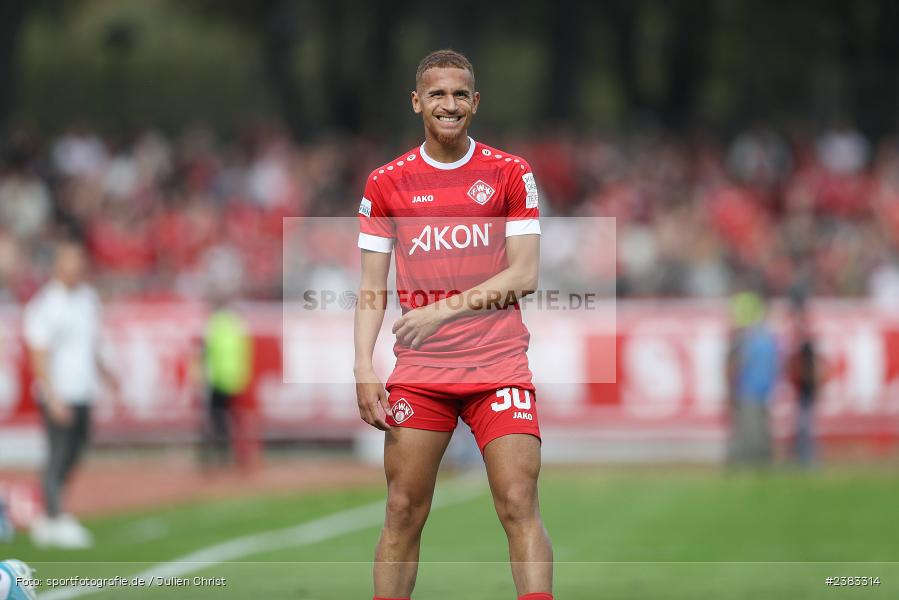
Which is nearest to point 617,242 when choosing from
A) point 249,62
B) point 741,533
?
point 741,533

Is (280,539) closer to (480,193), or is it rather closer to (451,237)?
(451,237)

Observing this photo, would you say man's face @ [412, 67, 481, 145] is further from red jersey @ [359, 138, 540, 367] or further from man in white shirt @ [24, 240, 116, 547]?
man in white shirt @ [24, 240, 116, 547]

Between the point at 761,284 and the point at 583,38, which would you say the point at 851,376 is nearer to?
the point at 761,284

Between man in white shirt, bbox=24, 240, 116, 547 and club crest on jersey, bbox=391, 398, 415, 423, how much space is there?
272 inches

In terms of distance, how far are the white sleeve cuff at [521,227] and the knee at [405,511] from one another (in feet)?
4.07

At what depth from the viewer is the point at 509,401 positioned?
7.04 m

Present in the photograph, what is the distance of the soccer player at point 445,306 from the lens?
7023mm

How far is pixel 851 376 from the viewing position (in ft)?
68.2

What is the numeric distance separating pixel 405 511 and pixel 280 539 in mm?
6509

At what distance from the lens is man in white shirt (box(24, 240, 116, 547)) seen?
43.9 feet

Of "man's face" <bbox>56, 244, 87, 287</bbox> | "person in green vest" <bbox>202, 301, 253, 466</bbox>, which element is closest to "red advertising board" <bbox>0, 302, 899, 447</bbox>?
"person in green vest" <bbox>202, 301, 253, 466</bbox>

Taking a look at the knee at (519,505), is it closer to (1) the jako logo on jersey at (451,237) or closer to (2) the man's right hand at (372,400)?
(2) the man's right hand at (372,400)

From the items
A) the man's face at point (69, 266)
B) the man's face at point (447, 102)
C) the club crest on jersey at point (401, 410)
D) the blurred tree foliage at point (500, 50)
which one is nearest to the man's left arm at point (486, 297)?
the club crest on jersey at point (401, 410)

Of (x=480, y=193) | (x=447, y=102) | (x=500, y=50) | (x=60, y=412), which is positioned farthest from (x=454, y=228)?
(x=500, y=50)
